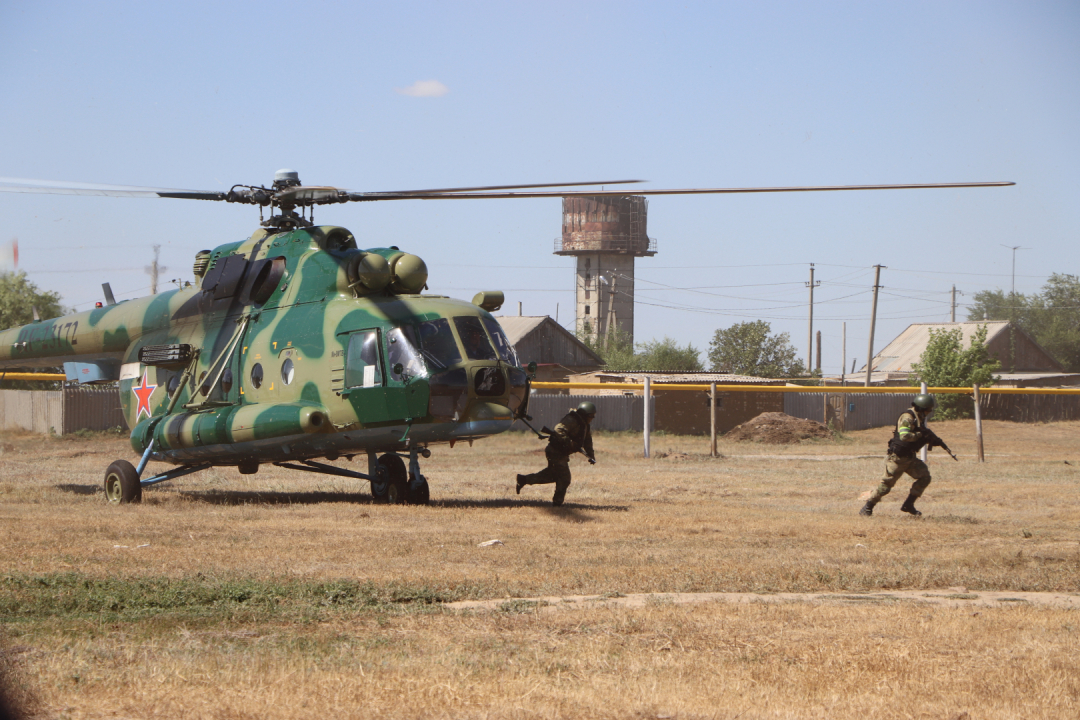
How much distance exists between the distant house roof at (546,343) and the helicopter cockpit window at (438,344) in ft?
183

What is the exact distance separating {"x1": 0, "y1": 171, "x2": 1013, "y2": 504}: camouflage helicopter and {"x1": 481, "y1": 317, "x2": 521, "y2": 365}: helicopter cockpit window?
0.10ft

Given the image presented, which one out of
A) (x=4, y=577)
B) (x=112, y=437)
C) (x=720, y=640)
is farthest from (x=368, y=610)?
(x=112, y=437)

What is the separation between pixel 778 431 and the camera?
41.2 meters

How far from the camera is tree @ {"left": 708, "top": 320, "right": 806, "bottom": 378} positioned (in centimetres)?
9612

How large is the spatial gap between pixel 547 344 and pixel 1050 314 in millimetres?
71196

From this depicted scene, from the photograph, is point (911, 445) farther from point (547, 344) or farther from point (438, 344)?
point (547, 344)

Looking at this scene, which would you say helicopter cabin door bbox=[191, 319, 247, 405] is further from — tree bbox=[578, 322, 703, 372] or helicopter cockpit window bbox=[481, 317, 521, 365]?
tree bbox=[578, 322, 703, 372]

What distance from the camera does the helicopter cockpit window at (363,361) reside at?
596 inches

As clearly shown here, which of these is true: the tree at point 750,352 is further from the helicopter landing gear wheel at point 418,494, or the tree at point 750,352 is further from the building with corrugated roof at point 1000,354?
the helicopter landing gear wheel at point 418,494

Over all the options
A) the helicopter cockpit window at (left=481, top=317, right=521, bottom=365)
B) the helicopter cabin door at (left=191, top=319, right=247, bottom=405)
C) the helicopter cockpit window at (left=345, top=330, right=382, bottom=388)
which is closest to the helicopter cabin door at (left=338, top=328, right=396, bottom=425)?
the helicopter cockpit window at (left=345, top=330, right=382, bottom=388)

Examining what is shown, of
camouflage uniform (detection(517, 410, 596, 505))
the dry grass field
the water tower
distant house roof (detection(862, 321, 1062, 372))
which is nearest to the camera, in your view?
the dry grass field

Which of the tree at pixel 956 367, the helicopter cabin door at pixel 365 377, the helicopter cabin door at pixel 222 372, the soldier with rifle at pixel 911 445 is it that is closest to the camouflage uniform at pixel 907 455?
the soldier with rifle at pixel 911 445

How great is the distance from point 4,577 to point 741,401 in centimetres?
4314

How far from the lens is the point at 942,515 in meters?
16.9
